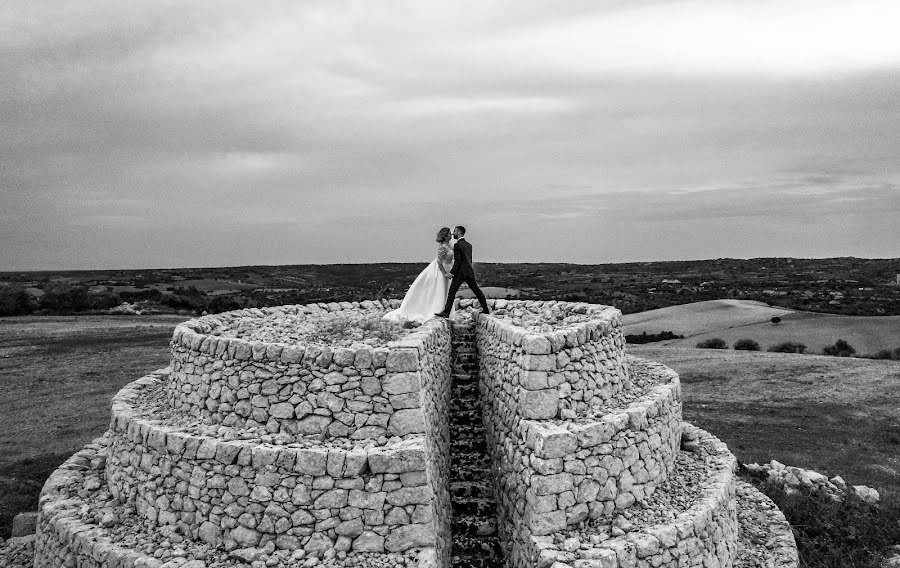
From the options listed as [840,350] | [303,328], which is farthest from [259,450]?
[840,350]

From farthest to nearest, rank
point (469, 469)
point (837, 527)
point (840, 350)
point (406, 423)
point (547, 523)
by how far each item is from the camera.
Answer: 1. point (840, 350)
2. point (837, 527)
3. point (469, 469)
4. point (406, 423)
5. point (547, 523)

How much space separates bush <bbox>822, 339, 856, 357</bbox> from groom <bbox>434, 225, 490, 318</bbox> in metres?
30.3

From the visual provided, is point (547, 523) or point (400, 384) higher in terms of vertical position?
point (400, 384)

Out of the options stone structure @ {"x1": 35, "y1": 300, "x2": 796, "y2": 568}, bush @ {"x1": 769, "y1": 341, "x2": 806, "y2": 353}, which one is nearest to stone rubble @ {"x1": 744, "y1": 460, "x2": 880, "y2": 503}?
stone structure @ {"x1": 35, "y1": 300, "x2": 796, "y2": 568}

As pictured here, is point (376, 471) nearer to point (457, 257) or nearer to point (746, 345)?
point (457, 257)

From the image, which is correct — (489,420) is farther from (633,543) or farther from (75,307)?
(75,307)

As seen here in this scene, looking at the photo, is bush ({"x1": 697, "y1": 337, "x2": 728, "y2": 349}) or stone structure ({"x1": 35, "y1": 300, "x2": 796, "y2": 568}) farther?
bush ({"x1": 697, "y1": 337, "x2": 728, "y2": 349})

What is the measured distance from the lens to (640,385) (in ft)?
39.3

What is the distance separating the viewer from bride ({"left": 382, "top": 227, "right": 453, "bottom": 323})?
13.8 m

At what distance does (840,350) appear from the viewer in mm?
35844

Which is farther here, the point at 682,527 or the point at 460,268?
the point at 460,268

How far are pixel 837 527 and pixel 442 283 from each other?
30.4 ft

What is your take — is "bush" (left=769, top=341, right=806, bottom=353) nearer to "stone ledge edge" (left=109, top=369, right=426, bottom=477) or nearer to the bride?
the bride

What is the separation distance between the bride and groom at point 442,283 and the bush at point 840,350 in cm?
2995
